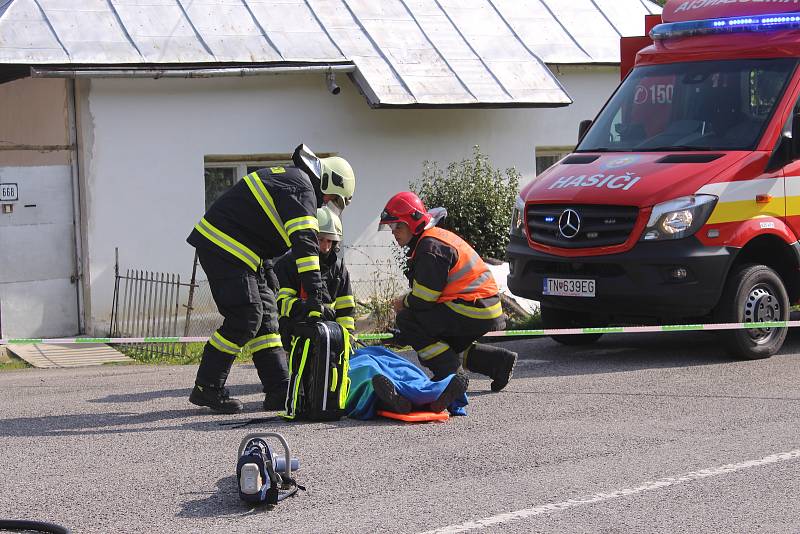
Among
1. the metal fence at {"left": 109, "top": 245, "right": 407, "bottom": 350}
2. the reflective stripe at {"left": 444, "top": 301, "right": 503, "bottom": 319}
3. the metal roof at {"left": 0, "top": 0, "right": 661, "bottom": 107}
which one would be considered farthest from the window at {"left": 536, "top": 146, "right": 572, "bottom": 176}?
the reflective stripe at {"left": 444, "top": 301, "right": 503, "bottom": 319}

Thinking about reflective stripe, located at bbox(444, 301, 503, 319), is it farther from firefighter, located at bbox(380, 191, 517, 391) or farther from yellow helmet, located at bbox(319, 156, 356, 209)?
yellow helmet, located at bbox(319, 156, 356, 209)

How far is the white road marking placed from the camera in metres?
5.46

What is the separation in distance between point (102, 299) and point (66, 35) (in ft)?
9.25

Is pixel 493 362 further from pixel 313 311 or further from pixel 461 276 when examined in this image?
pixel 313 311

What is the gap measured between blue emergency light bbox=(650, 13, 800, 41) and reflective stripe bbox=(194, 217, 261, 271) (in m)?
4.71

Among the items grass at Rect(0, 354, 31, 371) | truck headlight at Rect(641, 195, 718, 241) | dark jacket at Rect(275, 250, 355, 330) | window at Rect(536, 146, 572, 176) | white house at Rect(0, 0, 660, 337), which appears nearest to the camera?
dark jacket at Rect(275, 250, 355, 330)

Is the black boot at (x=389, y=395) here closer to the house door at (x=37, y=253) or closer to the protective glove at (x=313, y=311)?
the protective glove at (x=313, y=311)

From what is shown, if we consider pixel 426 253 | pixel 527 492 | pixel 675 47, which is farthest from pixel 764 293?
pixel 527 492

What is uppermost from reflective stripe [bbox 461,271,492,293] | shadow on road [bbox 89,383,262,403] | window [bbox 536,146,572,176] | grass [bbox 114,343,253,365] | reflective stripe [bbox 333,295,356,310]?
window [bbox 536,146,572,176]

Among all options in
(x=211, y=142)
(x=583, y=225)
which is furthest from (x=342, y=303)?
(x=211, y=142)

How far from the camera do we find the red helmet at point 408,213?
27.8 feet

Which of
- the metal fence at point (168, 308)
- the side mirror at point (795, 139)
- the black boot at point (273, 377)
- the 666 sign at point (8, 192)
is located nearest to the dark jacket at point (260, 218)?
the black boot at point (273, 377)

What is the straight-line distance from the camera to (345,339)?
788 cm

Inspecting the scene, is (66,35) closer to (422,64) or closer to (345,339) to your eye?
(422,64)
